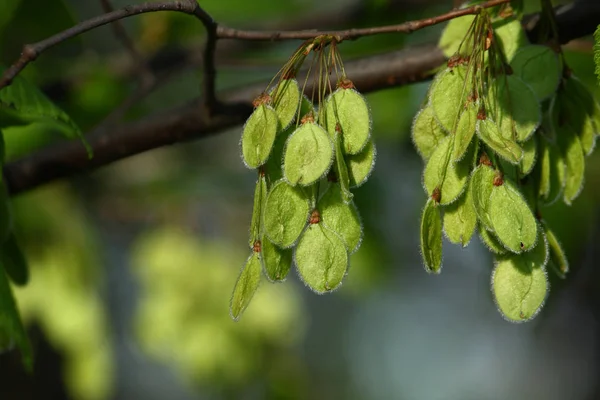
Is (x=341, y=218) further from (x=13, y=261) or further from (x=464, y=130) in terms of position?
(x=13, y=261)

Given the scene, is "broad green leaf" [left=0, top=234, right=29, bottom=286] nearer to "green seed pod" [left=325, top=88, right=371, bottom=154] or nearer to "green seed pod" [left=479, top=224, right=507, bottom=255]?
"green seed pod" [left=325, top=88, right=371, bottom=154]

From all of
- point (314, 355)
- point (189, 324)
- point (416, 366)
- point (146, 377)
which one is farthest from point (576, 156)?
point (416, 366)

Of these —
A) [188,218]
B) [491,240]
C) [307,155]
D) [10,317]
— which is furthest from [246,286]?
[188,218]

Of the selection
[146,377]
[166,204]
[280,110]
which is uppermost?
[280,110]

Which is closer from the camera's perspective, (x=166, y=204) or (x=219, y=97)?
(x=219, y=97)

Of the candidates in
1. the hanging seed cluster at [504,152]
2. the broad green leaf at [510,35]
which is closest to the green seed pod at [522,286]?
the hanging seed cluster at [504,152]

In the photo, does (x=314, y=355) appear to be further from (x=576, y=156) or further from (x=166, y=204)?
(x=576, y=156)

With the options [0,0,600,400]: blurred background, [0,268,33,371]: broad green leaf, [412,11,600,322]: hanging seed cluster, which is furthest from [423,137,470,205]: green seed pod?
[0,0,600,400]: blurred background
